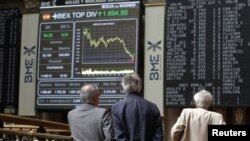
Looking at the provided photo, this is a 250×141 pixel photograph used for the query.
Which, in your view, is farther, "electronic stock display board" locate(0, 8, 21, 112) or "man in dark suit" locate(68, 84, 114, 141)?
"electronic stock display board" locate(0, 8, 21, 112)

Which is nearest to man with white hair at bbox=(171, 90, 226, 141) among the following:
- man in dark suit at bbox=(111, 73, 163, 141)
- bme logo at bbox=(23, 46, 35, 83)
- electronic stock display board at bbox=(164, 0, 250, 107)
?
man in dark suit at bbox=(111, 73, 163, 141)

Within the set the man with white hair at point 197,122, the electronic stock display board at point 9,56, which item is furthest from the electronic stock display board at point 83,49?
the man with white hair at point 197,122

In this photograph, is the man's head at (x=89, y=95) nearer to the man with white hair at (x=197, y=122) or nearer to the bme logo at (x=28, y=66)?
the man with white hair at (x=197, y=122)

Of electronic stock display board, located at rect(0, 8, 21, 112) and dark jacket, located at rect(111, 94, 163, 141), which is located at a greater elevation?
electronic stock display board, located at rect(0, 8, 21, 112)

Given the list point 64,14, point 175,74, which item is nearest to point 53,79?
point 64,14

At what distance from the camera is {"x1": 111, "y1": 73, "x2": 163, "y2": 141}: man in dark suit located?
3.48 metres

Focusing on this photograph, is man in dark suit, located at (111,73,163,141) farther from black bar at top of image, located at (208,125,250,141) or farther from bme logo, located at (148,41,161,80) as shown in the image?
bme logo, located at (148,41,161,80)

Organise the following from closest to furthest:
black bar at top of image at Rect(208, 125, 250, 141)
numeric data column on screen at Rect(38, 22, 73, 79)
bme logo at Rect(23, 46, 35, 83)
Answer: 1. black bar at top of image at Rect(208, 125, 250, 141)
2. numeric data column on screen at Rect(38, 22, 73, 79)
3. bme logo at Rect(23, 46, 35, 83)

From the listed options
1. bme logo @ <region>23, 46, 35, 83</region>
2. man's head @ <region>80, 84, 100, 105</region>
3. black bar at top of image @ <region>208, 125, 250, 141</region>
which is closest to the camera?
black bar at top of image @ <region>208, 125, 250, 141</region>

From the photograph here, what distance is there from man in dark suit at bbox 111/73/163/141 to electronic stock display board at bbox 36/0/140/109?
3.27m

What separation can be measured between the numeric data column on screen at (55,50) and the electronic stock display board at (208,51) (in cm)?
138

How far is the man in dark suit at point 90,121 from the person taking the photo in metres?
3.55

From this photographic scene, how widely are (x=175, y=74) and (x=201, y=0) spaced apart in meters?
0.98

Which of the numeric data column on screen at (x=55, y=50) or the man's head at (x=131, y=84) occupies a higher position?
the numeric data column on screen at (x=55, y=50)
